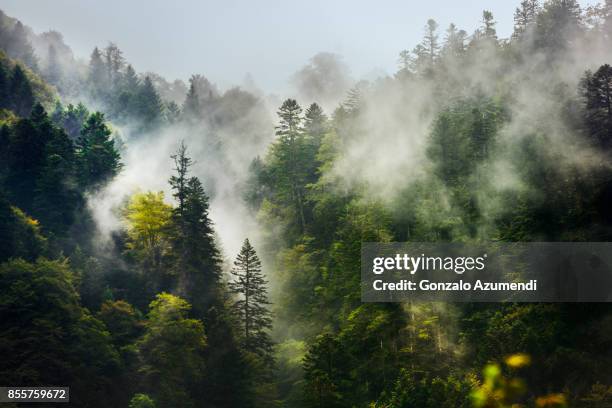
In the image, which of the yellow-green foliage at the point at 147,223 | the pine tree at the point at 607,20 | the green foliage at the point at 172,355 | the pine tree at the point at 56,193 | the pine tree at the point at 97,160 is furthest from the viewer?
the pine tree at the point at 607,20

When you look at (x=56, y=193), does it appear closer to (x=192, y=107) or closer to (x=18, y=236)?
(x=18, y=236)

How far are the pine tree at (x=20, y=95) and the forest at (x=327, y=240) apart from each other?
2762 millimetres

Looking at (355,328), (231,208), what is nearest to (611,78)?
(355,328)

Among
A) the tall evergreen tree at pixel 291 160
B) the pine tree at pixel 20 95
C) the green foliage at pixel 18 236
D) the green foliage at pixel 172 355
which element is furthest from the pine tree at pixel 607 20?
the pine tree at pixel 20 95

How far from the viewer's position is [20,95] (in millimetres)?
114250

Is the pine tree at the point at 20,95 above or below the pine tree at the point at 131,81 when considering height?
below

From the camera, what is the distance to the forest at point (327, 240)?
179 feet

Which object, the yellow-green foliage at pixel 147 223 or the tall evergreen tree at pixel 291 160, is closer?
the yellow-green foliage at pixel 147 223

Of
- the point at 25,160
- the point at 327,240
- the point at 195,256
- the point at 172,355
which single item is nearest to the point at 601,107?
the point at 327,240

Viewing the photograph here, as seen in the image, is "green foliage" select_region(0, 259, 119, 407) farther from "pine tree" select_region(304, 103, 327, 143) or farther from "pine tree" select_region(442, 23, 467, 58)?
"pine tree" select_region(442, 23, 467, 58)
